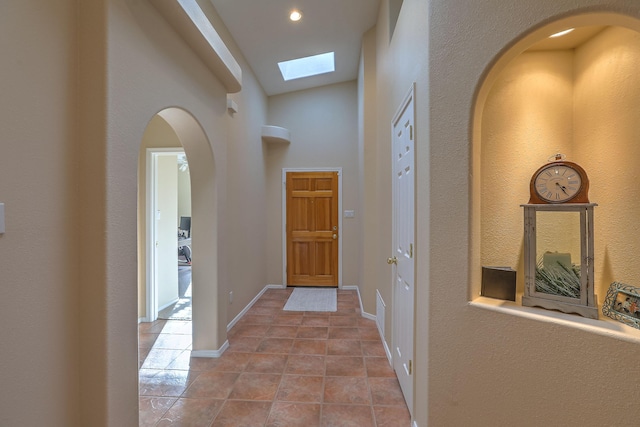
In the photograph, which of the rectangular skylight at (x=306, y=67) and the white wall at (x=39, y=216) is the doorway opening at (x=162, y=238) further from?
the rectangular skylight at (x=306, y=67)

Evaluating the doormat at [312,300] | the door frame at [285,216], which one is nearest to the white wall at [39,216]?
the doormat at [312,300]

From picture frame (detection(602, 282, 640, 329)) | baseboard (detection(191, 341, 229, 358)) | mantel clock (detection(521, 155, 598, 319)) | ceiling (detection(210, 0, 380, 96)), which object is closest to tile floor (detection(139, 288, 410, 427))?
baseboard (detection(191, 341, 229, 358))

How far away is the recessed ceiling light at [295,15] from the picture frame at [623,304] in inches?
142

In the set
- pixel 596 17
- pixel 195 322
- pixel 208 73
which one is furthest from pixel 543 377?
pixel 208 73

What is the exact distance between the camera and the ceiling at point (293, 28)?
3.11 meters

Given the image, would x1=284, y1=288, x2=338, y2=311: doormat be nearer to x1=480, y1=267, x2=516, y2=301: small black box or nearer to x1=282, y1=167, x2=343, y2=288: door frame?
x1=282, y1=167, x2=343, y2=288: door frame

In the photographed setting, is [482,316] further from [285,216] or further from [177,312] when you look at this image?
[285,216]

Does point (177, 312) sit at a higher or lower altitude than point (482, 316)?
lower

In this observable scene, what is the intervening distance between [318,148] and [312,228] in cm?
148

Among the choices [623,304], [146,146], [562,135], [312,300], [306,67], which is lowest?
[312,300]

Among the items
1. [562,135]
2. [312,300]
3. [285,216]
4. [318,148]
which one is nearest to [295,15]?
[318,148]

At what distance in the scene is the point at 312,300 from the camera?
4.48 meters

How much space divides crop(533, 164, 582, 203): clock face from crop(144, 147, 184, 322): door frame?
3421 mm

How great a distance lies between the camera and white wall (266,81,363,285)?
513cm
